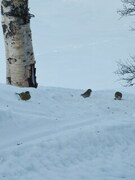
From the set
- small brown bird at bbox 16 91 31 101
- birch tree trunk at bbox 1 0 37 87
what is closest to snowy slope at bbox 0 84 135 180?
small brown bird at bbox 16 91 31 101

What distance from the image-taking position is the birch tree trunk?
959cm

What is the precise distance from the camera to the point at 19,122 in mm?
7586

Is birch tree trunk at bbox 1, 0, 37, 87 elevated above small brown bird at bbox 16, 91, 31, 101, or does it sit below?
above

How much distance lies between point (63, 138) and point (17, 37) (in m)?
3.15

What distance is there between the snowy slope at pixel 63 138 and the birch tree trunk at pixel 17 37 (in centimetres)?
50

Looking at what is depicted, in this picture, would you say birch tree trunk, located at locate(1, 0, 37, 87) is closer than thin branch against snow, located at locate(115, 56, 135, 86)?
Yes

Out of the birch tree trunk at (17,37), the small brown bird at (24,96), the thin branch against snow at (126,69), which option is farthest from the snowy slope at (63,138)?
the thin branch against snow at (126,69)

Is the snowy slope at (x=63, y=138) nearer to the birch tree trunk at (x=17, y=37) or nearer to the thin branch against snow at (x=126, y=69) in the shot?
the birch tree trunk at (x=17, y=37)

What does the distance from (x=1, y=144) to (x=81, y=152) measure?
3.76 ft

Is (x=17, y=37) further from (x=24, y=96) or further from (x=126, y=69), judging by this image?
(x=126, y=69)

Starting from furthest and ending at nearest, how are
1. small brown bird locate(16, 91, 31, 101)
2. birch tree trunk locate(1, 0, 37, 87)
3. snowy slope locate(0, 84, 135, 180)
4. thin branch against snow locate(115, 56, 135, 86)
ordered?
thin branch against snow locate(115, 56, 135, 86), birch tree trunk locate(1, 0, 37, 87), small brown bird locate(16, 91, 31, 101), snowy slope locate(0, 84, 135, 180)

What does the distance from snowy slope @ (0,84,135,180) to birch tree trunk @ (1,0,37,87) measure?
0.50m

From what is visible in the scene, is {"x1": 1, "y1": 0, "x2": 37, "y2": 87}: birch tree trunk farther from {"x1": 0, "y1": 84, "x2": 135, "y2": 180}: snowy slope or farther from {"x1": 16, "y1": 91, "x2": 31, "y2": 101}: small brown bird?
{"x1": 16, "y1": 91, "x2": 31, "y2": 101}: small brown bird

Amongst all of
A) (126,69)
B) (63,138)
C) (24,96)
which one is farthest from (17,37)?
(126,69)
